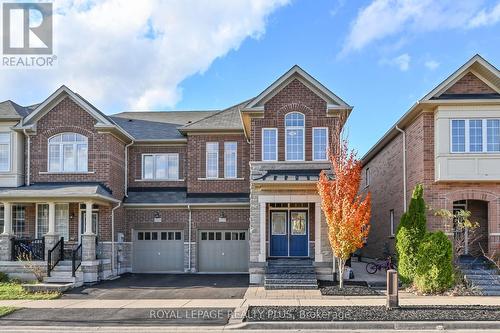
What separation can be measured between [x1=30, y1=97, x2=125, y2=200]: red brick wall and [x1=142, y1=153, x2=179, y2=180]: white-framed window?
3084 mm

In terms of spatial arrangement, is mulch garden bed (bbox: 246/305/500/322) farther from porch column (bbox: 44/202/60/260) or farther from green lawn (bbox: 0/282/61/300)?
porch column (bbox: 44/202/60/260)

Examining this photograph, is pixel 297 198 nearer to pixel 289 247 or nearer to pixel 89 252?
pixel 289 247

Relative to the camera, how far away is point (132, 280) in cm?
2203

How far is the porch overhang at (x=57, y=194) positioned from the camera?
68.4ft

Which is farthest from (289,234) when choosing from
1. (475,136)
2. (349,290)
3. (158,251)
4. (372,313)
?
(372,313)

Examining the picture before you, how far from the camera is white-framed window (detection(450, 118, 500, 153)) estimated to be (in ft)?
62.6

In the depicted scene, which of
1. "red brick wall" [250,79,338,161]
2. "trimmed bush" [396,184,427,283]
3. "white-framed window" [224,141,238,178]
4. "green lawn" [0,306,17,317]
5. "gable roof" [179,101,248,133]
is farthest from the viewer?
"white-framed window" [224,141,238,178]

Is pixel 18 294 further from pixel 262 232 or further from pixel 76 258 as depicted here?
pixel 262 232

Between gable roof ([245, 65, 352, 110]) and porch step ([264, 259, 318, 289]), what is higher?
gable roof ([245, 65, 352, 110])

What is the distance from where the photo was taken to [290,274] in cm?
1964


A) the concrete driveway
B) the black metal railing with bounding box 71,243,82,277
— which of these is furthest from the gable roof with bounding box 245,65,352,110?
the black metal railing with bounding box 71,243,82,277

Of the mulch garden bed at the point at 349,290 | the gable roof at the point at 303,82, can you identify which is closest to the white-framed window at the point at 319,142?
the gable roof at the point at 303,82

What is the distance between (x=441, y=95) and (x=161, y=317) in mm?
12916

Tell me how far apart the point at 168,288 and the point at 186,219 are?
5826mm
